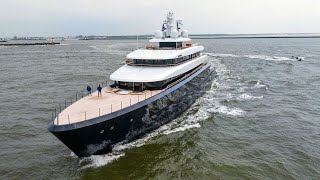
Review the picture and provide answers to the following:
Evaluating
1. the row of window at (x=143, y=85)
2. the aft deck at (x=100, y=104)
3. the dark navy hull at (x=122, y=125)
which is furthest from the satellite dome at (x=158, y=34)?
the aft deck at (x=100, y=104)

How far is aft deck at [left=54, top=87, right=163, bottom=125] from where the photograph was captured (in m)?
17.6

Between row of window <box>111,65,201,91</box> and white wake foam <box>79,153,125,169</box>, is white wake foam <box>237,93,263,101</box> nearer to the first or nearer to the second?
row of window <box>111,65,201,91</box>

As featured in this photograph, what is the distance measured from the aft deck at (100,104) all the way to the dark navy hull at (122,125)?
64 centimetres

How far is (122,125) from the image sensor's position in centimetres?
1847

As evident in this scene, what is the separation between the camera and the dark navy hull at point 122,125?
16.6 meters

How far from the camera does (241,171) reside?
16781 millimetres

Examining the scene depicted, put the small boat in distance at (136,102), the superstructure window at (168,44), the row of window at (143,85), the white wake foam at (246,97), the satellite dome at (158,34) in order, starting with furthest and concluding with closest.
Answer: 1. the satellite dome at (158,34)
2. the white wake foam at (246,97)
3. the superstructure window at (168,44)
4. the row of window at (143,85)
5. the small boat in distance at (136,102)

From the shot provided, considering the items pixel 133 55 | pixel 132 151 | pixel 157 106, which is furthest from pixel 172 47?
pixel 132 151

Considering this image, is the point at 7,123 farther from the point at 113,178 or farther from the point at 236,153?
the point at 236,153

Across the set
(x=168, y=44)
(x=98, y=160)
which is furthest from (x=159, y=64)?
(x=98, y=160)

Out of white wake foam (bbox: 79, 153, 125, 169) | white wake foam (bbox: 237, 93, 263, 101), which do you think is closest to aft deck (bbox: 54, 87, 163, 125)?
white wake foam (bbox: 79, 153, 125, 169)

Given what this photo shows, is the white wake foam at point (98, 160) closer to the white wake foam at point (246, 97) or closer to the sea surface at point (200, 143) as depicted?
the sea surface at point (200, 143)

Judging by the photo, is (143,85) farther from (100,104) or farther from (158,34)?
(158,34)

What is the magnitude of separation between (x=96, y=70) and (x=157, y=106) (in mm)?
33655
